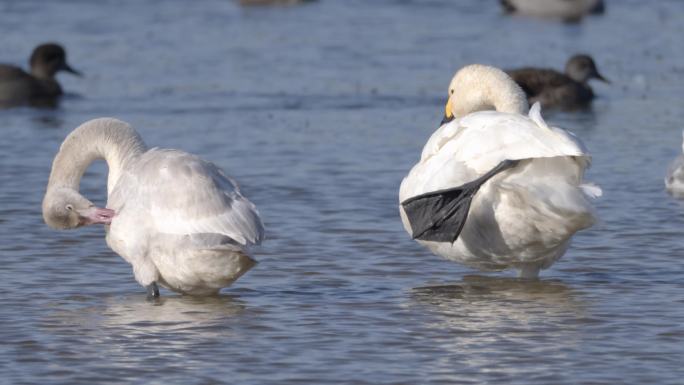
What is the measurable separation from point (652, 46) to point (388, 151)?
27.4ft

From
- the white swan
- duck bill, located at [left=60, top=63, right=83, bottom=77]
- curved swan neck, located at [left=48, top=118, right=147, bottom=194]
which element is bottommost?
duck bill, located at [left=60, top=63, right=83, bottom=77]

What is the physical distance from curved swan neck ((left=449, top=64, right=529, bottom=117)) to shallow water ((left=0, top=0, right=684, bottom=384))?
2.91 feet

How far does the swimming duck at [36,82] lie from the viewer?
1748 cm

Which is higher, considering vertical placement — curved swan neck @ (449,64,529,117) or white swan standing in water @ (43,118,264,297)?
curved swan neck @ (449,64,529,117)

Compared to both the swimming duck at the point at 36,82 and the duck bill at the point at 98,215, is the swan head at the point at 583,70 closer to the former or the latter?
the swimming duck at the point at 36,82

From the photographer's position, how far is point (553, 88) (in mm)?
17328

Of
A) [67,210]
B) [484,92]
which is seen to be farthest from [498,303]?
[67,210]

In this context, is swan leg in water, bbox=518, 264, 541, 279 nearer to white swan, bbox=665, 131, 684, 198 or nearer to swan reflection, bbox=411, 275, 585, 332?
swan reflection, bbox=411, 275, 585, 332

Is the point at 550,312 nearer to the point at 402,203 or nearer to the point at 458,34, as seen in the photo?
the point at 402,203

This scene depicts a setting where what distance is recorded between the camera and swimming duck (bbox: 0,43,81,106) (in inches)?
688

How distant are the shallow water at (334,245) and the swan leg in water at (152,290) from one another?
7cm

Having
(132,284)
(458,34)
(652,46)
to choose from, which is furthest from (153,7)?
(132,284)

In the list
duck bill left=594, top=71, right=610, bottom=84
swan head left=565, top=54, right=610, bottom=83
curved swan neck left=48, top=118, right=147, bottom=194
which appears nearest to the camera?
curved swan neck left=48, top=118, right=147, bottom=194

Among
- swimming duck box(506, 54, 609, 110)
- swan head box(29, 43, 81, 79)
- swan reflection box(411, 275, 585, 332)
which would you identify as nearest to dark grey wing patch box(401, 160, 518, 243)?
swan reflection box(411, 275, 585, 332)
